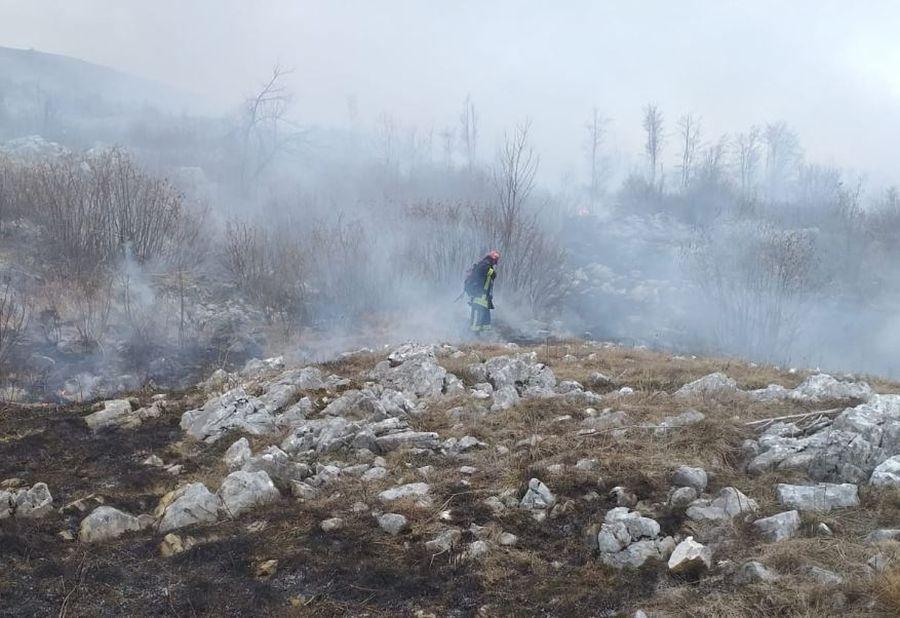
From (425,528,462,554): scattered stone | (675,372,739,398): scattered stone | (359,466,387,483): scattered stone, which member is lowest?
(359,466,387,483): scattered stone

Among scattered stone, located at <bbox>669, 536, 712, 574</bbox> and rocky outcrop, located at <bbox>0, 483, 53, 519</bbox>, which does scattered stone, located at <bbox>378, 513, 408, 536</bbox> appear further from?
rocky outcrop, located at <bbox>0, 483, 53, 519</bbox>

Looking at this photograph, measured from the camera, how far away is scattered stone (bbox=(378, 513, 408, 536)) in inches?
146

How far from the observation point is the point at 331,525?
376 centimetres

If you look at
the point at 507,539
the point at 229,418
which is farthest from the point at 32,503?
the point at 507,539

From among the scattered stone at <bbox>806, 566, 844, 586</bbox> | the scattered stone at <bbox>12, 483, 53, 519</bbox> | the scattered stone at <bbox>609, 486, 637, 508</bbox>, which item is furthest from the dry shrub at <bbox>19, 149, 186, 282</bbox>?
the scattered stone at <bbox>806, 566, 844, 586</bbox>

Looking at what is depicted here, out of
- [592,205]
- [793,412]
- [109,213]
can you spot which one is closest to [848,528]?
[793,412]

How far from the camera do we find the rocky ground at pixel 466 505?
3053 mm

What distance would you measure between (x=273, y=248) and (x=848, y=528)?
13627 millimetres

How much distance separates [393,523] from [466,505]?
0.48m

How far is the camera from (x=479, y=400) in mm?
6062

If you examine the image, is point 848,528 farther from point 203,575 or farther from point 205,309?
point 205,309

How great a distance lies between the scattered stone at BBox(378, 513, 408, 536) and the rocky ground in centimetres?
1

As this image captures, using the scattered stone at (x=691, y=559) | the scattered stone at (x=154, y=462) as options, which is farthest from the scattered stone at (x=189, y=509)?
the scattered stone at (x=691, y=559)

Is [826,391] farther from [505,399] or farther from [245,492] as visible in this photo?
[245,492]
